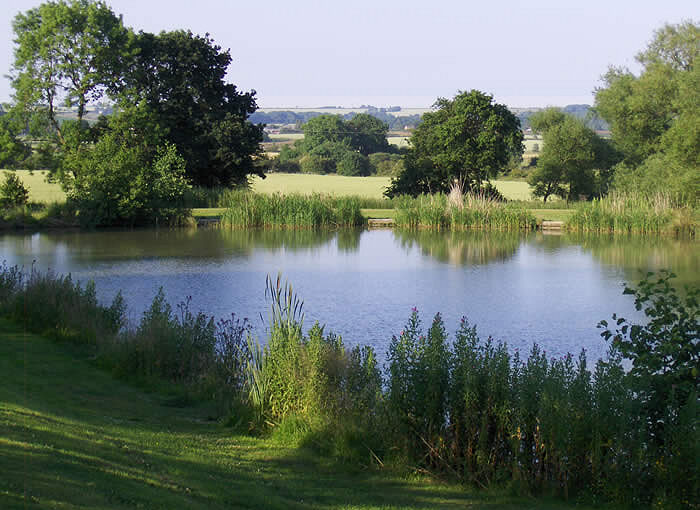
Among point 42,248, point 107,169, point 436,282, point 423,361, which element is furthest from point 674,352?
point 107,169

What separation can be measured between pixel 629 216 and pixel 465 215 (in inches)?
260

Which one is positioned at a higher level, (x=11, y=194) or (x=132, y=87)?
(x=132, y=87)

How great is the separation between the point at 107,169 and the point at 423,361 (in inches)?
1150

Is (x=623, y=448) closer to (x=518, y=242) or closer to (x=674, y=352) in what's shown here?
(x=674, y=352)

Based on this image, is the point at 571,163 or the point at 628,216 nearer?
the point at 628,216

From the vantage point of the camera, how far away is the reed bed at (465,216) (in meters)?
35.3

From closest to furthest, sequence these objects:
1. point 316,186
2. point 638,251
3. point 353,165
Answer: point 638,251
point 316,186
point 353,165

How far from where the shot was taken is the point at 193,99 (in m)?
42.7

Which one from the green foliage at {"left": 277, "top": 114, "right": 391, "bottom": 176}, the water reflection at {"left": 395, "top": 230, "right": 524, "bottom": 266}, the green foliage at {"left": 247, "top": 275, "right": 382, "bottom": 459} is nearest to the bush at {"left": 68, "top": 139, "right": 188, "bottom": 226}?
the water reflection at {"left": 395, "top": 230, "right": 524, "bottom": 266}

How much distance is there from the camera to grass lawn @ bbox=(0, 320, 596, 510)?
5.24 meters

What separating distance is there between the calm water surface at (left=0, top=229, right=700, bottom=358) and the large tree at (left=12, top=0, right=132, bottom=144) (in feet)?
30.5

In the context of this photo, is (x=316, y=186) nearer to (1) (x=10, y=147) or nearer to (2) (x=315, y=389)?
(1) (x=10, y=147)

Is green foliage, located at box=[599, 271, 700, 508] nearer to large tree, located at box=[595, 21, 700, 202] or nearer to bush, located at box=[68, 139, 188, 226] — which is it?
bush, located at box=[68, 139, 188, 226]

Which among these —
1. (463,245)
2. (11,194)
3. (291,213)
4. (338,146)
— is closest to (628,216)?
(463,245)
